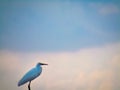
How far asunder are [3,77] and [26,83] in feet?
0.94

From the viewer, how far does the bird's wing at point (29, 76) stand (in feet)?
12.4

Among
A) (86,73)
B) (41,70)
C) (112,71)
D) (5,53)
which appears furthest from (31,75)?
(112,71)

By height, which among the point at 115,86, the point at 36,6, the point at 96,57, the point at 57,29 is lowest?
the point at 115,86

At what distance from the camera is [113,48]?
4.11m

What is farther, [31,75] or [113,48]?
[113,48]

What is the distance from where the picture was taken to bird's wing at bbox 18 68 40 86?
3787 mm

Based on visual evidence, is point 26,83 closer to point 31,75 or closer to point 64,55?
point 31,75

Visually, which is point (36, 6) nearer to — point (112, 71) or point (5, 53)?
point (5, 53)

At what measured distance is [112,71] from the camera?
4.08 meters

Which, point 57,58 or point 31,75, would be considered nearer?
point 31,75

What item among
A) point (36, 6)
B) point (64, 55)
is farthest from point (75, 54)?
point (36, 6)

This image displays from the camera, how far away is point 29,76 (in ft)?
12.5

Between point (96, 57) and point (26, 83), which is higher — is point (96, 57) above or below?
above

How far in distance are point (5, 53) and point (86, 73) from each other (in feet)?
3.29
